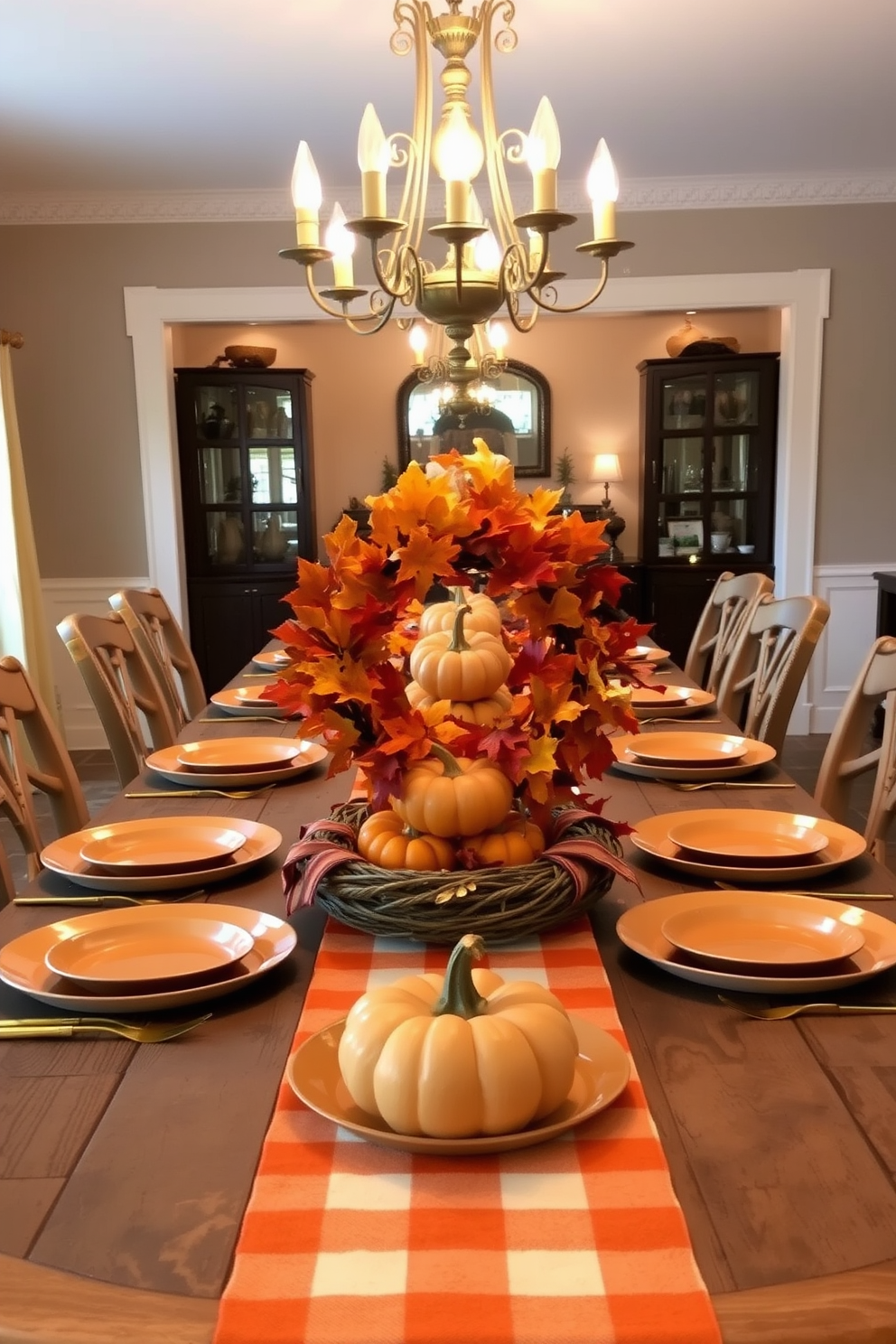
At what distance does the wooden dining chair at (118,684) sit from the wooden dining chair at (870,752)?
1313 mm

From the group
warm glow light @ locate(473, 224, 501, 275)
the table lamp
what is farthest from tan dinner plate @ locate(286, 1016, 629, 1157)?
the table lamp

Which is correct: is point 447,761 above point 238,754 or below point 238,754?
above

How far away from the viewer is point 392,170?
4402 mm

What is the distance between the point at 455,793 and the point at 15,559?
373 cm

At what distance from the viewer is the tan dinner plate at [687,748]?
5.76 feet

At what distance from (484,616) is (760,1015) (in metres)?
0.63

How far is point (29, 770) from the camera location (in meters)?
1.79

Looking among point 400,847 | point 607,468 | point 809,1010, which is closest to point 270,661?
point 400,847

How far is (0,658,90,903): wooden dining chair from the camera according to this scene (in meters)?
1.60

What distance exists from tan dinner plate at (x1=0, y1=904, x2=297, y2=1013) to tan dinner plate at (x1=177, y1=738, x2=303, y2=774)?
0.60 m

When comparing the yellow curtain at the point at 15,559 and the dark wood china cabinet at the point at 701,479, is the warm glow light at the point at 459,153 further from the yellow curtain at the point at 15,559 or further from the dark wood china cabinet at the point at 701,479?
the dark wood china cabinet at the point at 701,479

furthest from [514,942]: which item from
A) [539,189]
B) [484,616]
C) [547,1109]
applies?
[539,189]

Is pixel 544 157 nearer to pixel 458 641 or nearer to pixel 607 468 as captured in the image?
pixel 458 641

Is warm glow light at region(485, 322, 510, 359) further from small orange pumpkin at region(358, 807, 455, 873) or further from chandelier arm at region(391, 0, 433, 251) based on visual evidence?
small orange pumpkin at region(358, 807, 455, 873)
